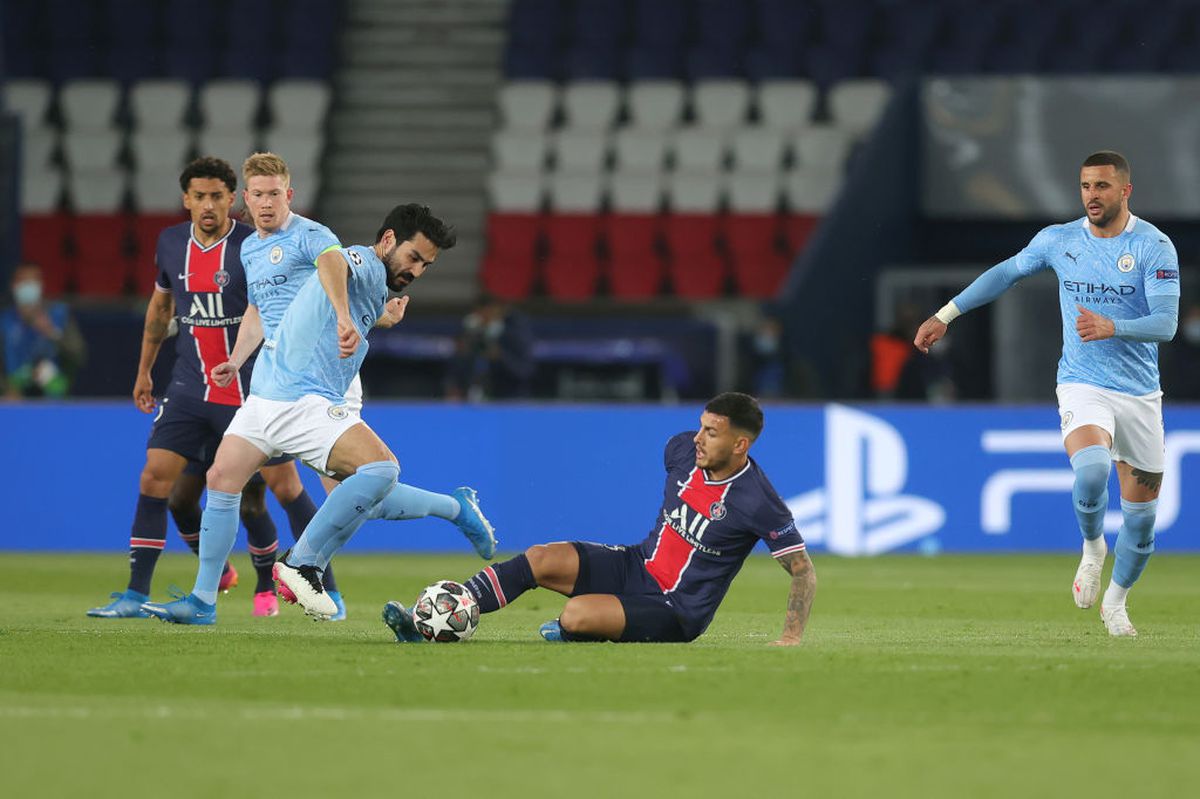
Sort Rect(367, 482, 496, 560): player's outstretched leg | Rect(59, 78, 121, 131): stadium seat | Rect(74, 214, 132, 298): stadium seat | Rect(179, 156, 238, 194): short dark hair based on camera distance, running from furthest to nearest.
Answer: Rect(59, 78, 121, 131): stadium seat < Rect(74, 214, 132, 298): stadium seat < Rect(179, 156, 238, 194): short dark hair < Rect(367, 482, 496, 560): player's outstretched leg

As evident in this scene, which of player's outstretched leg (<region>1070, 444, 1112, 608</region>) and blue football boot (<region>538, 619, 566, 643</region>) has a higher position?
player's outstretched leg (<region>1070, 444, 1112, 608</region>)

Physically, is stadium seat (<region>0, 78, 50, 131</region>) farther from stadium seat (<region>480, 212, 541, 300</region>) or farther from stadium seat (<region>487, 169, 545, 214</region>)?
stadium seat (<region>480, 212, 541, 300</region>)

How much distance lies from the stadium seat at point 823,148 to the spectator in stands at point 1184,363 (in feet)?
14.1

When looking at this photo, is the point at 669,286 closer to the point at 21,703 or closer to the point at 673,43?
the point at 673,43

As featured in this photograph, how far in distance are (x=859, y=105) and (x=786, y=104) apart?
2.61ft

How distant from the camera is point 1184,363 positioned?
19.6 m

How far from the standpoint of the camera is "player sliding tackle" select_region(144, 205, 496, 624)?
28.1ft

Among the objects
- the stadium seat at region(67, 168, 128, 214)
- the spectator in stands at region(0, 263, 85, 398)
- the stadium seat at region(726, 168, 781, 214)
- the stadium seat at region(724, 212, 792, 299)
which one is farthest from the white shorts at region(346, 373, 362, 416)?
the stadium seat at region(67, 168, 128, 214)

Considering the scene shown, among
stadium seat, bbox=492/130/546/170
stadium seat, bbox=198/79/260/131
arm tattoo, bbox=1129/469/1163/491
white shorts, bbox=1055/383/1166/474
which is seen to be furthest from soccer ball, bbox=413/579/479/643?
stadium seat, bbox=198/79/260/131

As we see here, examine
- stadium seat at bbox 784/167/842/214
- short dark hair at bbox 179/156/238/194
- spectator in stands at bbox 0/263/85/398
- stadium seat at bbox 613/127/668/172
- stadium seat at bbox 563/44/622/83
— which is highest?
stadium seat at bbox 563/44/622/83

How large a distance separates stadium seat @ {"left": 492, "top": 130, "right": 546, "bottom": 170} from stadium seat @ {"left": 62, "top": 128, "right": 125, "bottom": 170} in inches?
168

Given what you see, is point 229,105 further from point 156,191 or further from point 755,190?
point 755,190

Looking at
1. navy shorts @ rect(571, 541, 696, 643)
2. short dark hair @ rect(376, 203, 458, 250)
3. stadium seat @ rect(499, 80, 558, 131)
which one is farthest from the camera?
stadium seat @ rect(499, 80, 558, 131)

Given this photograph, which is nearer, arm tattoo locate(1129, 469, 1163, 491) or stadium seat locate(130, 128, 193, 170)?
arm tattoo locate(1129, 469, 1163, 491)
